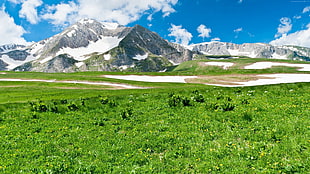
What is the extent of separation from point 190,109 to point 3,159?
1630 centimetres

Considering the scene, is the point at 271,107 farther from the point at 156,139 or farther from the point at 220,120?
the point at 156,139

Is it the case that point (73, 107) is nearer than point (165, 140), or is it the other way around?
point (165, 140)

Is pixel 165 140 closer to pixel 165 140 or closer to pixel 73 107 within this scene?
pixel 165 140

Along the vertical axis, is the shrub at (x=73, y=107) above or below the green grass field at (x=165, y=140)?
above

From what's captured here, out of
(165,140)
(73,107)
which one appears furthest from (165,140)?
(73,107)

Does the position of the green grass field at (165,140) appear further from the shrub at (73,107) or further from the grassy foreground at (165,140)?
the shrub at (73,107)

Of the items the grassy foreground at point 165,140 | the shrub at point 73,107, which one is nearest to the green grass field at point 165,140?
the grassy foreground at point 165,140

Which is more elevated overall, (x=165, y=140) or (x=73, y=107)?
(x=73, y=107)

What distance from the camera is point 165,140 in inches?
529

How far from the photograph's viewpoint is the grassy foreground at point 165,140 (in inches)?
387

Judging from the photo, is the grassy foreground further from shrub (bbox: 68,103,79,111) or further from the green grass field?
shrub (bbox: 68,103,79,111)

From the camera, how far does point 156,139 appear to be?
13.7m

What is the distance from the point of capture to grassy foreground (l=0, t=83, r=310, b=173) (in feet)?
32.2

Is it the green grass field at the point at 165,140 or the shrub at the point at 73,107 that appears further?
the shrub at the point at 73,107
